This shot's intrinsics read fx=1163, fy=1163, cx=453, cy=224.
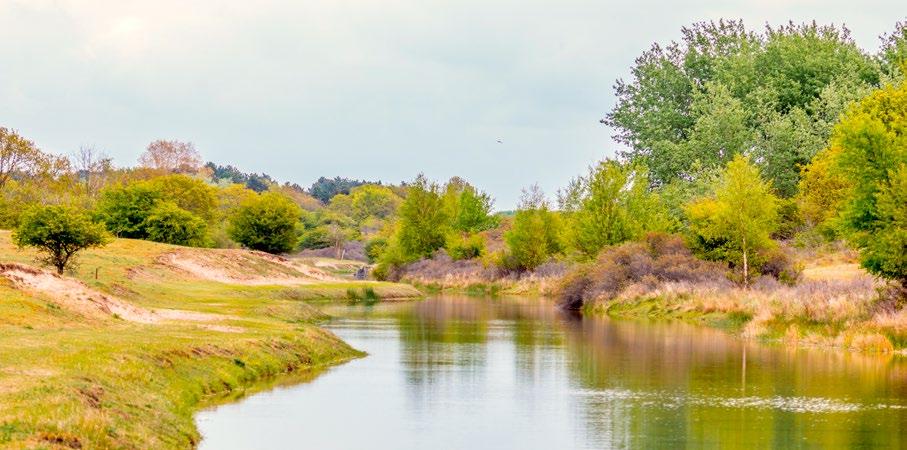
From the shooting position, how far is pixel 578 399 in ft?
122

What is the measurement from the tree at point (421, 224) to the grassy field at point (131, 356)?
6885cm

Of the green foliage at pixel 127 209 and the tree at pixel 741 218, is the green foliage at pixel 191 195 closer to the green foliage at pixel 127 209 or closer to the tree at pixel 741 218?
the green foliage at pixel 127 209

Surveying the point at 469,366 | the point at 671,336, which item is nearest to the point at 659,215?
the point at 671,336

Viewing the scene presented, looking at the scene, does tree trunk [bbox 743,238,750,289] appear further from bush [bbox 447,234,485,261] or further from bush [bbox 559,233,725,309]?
bush [bbox 447,234,485,261]

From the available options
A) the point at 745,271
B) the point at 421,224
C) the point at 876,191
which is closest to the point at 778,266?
the point at 745,271

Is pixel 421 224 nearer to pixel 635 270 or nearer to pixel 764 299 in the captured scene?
pixel 635 270

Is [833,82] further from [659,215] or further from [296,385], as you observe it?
[296,385]

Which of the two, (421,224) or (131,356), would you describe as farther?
(421,224)

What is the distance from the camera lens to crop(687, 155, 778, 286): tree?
259ft

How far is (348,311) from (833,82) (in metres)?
60.6

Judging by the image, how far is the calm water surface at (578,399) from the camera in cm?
2934

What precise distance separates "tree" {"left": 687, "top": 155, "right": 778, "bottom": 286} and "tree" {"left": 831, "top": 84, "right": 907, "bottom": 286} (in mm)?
18797

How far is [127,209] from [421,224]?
41.2 metres

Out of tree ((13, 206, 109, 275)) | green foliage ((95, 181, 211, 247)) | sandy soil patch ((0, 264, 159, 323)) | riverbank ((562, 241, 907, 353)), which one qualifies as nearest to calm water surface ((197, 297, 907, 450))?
riverbank ((562, 241, 907, 353))
